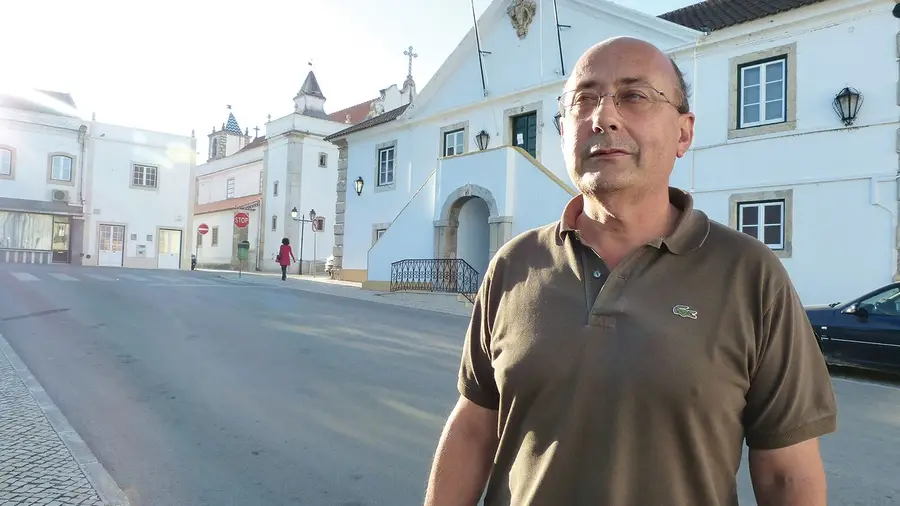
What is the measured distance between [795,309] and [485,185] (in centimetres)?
1649

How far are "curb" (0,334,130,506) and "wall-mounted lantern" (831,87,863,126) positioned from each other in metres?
13.8

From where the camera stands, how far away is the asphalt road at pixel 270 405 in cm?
416

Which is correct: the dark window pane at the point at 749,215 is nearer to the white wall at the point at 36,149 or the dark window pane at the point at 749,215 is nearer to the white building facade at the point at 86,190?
the white building facade at the point at 86,190

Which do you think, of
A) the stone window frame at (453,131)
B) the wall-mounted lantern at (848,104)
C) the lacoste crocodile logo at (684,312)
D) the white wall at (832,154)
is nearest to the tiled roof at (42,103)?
the stone window frame at (453,131)

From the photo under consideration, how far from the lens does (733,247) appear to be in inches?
61.0

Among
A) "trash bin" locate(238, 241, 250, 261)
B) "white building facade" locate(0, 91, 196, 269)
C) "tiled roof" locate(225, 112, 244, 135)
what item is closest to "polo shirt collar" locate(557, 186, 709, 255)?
"trash bin" locate(238, 241, 250, 261)

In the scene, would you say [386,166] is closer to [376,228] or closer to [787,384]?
[376,228]

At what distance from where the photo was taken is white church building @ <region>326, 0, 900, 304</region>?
1255 cm

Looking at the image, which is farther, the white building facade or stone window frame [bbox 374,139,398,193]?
the white building facade

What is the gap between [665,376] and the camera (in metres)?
1.42

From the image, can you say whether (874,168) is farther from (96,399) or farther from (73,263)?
(73,263)

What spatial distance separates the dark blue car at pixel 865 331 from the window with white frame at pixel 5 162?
3928 centimetres

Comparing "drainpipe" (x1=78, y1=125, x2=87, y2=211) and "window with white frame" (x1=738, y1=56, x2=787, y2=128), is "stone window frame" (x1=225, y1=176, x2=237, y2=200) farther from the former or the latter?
"window with white frame" (x1=738, y1=56, x2=787, y2=128)

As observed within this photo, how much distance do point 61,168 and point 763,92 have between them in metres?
36.3
